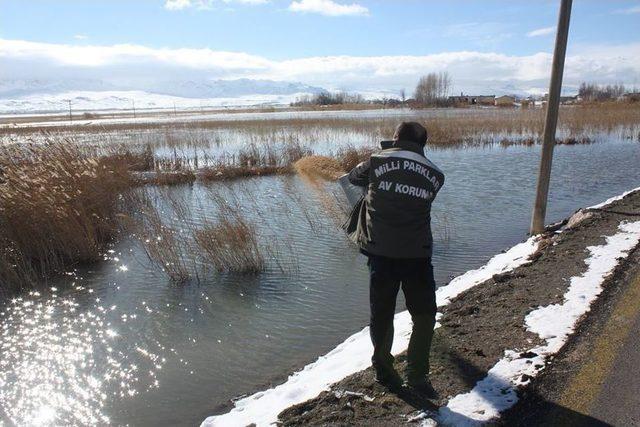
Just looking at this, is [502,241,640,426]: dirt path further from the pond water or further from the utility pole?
the utility pole

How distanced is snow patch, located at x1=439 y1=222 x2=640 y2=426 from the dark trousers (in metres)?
0.40

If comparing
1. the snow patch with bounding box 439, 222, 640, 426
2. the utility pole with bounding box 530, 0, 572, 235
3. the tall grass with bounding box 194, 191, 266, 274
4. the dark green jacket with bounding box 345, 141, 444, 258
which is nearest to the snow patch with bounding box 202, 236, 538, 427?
the snow patch with bounding box 439, 222, 640, 426

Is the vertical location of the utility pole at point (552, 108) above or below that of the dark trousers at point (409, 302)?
above

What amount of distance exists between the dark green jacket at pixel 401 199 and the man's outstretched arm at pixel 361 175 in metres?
0.07

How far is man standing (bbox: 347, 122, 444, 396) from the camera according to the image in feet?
11.2

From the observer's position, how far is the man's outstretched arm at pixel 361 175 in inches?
142

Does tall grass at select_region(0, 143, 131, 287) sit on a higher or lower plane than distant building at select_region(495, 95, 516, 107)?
lower

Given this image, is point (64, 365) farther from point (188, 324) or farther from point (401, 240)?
point (401, 240)

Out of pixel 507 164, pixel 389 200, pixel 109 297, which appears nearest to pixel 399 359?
pixel 389 200

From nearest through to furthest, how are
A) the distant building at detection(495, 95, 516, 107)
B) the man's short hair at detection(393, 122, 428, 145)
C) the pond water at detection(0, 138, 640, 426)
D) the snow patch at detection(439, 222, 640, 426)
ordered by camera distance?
the snow patch at detection(439, 222, 640, 426)
the man's short hair at detection(393, 122, 428, 145)
the pond water at detection(0, 138, 640, 426)
the distant building at detection(495, 95, 516, 107)

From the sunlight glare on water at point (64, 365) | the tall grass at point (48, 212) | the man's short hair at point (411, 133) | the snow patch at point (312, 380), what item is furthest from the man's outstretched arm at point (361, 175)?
the tall grass at point (48, 212)

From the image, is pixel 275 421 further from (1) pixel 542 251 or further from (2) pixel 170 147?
(2) pixel 170 147

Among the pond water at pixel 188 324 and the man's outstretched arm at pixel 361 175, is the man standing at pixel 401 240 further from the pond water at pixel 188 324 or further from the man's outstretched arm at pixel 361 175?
the pond water at pixel 188 324

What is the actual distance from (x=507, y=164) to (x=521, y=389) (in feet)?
59.2
